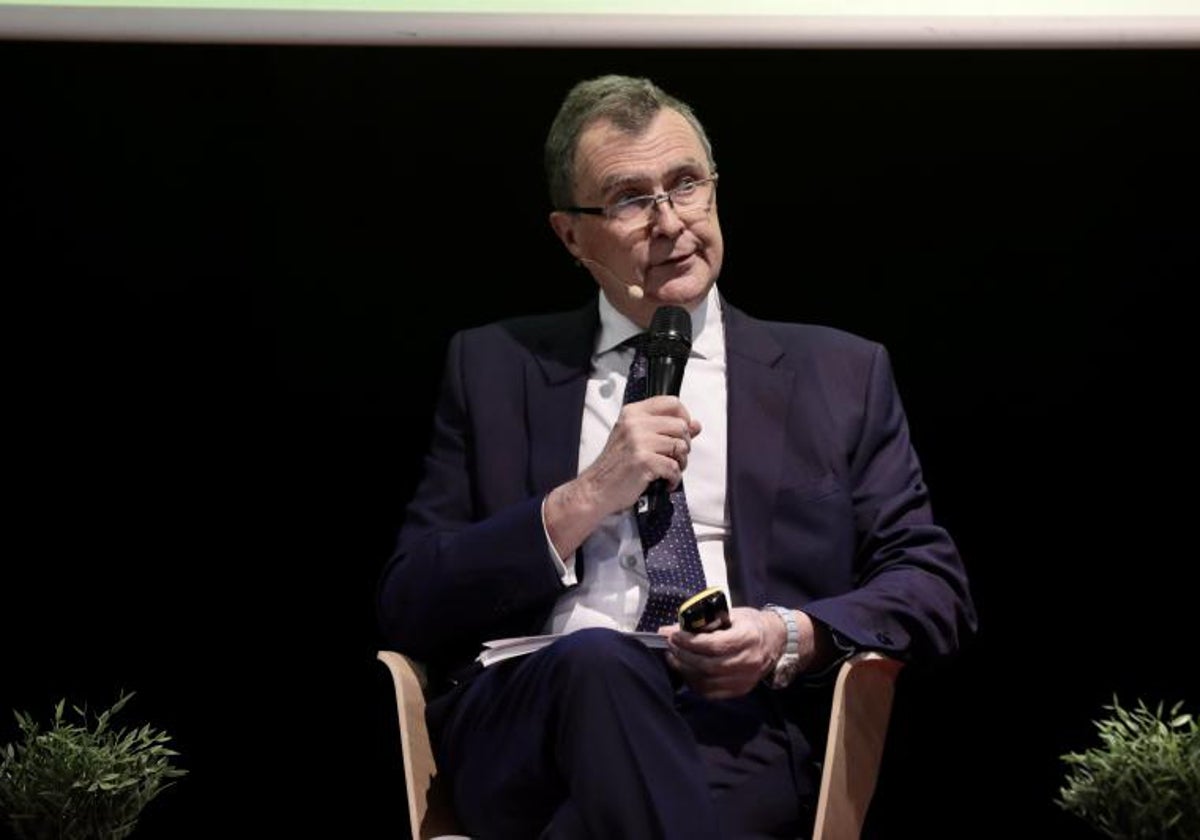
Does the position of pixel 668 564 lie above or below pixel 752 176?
below

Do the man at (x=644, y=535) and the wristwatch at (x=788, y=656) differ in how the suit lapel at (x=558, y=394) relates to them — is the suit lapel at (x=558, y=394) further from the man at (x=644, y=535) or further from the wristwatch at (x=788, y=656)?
the wristwatch at (x=788, y=656)

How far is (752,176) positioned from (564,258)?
0.38 metres

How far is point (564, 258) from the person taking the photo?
3531 millimetres

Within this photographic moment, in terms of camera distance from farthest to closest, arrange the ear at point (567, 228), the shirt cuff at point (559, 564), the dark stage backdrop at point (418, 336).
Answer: the dark stage backdrop at point (418, 336) → the ear at point (567, 228) → the shirt cuff at point (559, 564)

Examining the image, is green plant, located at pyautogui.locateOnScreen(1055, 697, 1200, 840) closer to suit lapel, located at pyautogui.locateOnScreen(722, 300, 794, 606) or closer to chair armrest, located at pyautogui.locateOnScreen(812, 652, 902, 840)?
chair armrest, located at pyautogui.locateOnScreen(812, 652, 902, 840)

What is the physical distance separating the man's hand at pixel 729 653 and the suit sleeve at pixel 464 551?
27cm

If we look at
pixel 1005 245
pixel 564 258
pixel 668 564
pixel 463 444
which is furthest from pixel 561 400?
pixel 1005 245

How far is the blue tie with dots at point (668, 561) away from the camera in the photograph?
271cm

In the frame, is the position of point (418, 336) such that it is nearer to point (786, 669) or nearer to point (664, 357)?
point (664, 357)

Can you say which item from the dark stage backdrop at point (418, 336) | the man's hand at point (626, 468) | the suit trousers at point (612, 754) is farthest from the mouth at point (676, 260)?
the suit trousers at point (612, 754)

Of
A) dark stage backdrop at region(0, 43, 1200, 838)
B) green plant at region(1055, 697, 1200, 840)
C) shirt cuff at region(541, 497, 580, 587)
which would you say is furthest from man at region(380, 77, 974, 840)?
dark stage backdrop at region(0, 43, 1200, 838)

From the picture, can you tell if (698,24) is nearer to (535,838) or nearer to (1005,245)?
(1005,245)

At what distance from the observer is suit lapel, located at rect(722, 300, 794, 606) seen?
111 inches

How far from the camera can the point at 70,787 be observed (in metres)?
2.77
